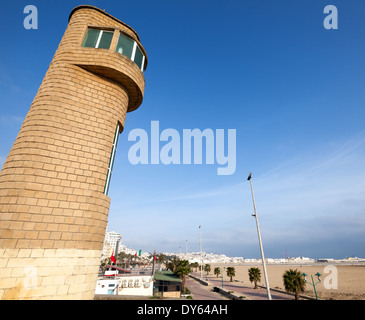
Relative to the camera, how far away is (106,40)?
8586 mm

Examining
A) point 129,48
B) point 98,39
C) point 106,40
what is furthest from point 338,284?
point 98,39

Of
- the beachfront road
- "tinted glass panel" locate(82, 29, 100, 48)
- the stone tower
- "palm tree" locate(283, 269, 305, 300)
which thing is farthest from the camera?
the beachfront road

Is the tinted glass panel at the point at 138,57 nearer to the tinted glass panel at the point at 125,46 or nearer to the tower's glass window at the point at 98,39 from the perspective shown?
the tinted glass panel at the point at 125,46

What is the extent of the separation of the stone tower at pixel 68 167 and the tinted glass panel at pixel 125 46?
6 cm

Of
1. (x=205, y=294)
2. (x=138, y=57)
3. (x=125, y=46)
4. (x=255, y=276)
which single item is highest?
(x=138, y=57)

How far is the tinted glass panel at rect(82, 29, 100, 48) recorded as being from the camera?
8.34 m

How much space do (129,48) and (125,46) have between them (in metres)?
0.20

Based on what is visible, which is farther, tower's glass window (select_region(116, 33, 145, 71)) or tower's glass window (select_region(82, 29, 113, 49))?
tower's glass window (select_region(116, 33, 145, 71))

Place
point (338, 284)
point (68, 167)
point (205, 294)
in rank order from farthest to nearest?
point (338, 284) < point (205, 294) < point (68, 167)

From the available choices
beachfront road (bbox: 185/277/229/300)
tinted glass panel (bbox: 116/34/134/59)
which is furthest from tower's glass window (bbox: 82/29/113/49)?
beachfront road (bbox: 185/277/229/300)

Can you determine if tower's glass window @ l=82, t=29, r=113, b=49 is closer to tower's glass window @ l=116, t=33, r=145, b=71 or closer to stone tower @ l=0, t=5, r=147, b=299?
stone tower @ l=0, t=5, r=147, b=299

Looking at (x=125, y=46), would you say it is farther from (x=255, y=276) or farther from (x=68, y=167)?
(x=255, y=276)
